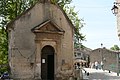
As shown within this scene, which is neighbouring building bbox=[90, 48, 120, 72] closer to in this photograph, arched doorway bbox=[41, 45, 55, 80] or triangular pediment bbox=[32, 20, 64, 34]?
arched doorway bbox=[41, 45, 55, 80]

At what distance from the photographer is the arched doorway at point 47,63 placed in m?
25.9

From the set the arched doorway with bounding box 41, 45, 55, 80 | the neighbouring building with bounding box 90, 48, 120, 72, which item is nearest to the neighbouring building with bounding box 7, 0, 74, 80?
the arched doorway with bounding box 41, 45, 55, 80

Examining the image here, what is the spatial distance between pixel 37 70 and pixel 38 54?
139 centimetres

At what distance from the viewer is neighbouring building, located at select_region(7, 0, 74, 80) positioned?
81.2 feet

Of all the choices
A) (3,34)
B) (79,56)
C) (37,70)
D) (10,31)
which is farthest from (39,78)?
(79,56)

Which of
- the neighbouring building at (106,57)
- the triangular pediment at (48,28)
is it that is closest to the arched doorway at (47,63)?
the triangular pediment at (48,28)

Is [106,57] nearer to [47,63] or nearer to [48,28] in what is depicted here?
[47,63]

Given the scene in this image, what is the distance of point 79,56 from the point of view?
315 ft

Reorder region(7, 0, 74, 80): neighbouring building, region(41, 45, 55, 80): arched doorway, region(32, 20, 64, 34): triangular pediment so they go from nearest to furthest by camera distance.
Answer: region(7, 0, 74, 80): neighbouring building → region(32, 20, 64, 34): triangular pediment → region(41, 45, 55, 80): arched doorway

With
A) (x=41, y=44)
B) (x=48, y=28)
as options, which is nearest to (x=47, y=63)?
(x=41, y=44)

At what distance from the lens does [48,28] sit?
25.6 meters

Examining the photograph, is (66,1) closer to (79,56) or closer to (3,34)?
(3,34)

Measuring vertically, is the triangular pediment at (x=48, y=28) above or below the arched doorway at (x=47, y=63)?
above

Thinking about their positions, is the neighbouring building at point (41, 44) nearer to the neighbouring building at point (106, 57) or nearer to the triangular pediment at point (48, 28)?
the triangular pediment at point (48, 28)
